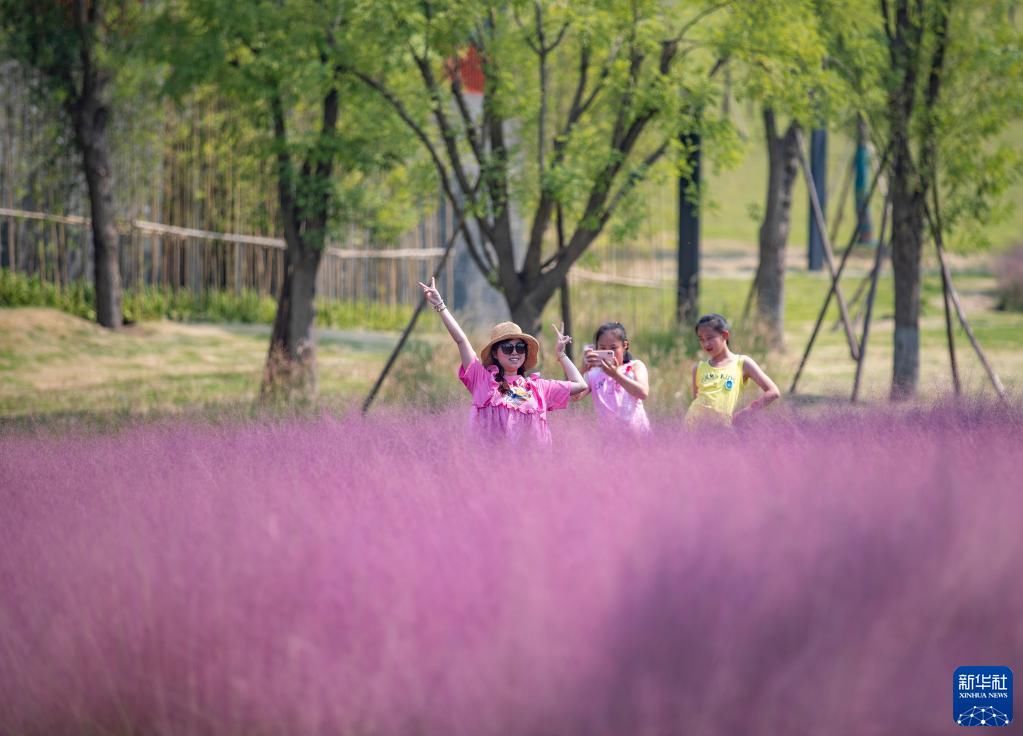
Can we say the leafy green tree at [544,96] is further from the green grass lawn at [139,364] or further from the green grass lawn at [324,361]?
the green grass lawn at [139,364]

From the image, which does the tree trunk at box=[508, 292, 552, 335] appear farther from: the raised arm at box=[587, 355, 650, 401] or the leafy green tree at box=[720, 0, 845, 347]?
the raised arm at box=[587, 355, 650, 401]

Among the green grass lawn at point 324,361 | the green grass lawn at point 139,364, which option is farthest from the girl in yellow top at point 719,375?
the green grass lawn at point 139,364

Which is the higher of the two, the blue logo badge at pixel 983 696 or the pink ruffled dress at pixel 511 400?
the pink ruffled dress at pixel 511 400

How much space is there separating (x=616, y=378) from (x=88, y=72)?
11793 millimetres

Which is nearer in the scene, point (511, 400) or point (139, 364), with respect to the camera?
point (511, 400)

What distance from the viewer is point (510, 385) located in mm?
6414

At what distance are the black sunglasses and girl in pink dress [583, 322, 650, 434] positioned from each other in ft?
1.07

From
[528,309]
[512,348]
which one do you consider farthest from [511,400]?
[528,309]

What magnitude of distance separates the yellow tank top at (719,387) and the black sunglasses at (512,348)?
1.12 m

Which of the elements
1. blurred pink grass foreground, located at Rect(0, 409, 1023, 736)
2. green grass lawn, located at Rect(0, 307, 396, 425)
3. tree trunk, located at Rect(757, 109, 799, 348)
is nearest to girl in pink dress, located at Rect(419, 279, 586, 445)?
blurred pink grass foreground, located at Rect(0, 409, 1023, 736)

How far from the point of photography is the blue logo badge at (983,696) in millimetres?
3410

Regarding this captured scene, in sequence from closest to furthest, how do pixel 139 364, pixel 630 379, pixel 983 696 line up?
pixel 983 696 < pixel 630 379 < pixel 139 364

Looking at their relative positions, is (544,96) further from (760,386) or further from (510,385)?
(510,385)

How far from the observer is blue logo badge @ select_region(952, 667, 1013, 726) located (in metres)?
3.41
